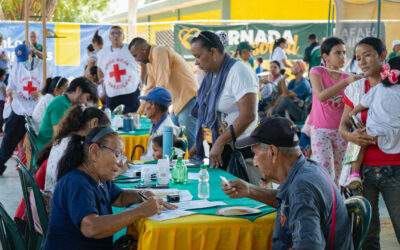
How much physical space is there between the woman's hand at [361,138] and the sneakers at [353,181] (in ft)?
0.60

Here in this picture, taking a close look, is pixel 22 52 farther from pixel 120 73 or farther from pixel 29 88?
pixel 120 73

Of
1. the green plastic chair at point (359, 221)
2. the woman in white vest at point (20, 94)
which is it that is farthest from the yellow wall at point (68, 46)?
the green plastic chair at point (359, 221)

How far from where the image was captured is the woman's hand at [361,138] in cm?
299

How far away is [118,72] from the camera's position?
6738mm

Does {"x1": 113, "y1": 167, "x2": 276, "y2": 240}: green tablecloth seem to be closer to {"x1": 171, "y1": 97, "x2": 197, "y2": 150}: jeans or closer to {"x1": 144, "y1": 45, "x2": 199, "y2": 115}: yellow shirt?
{"x1": 171, "y1": 97, "x2": 197, "y2": 150}: jeans

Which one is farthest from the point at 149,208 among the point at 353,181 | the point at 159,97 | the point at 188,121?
the point at 188,121

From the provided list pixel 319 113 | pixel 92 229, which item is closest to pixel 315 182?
pixel 92 229

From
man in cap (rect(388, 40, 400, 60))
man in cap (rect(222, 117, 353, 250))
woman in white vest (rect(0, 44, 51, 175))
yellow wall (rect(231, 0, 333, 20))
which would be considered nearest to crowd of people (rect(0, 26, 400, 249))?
man in cap (rect(222, 117, 353, 250))

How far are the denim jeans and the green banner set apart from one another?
1038 centimetres

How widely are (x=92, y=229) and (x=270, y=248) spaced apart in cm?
77

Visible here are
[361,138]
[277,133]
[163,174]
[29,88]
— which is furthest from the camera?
[29,88]

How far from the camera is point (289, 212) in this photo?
1847mm

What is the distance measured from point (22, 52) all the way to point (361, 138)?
492 cm

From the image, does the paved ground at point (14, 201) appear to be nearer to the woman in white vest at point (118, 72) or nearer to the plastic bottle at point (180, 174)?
the woman in white vest at point (118, 72)
